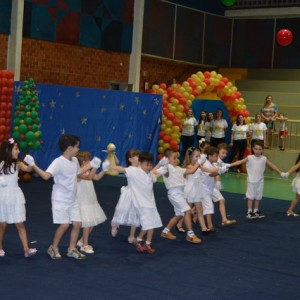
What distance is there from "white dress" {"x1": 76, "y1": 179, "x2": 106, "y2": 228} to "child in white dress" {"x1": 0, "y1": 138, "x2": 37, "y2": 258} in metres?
0.71

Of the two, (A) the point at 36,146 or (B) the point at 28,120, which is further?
(A) the point at 36,146

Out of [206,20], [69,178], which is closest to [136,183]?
[69,178]

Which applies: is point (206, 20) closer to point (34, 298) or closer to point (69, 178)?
point (69, 178)

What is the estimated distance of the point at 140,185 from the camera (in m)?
7.45

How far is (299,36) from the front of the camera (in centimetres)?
2194

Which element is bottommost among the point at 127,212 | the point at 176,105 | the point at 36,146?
the point at 127,212

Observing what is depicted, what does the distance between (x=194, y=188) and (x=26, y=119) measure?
5.83 meters

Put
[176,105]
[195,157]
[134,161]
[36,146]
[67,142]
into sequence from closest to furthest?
[67,142] < [134,161] < [195,157] < [36,146] < [176,105]

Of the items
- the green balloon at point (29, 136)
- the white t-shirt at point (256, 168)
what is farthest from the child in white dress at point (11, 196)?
the green balloon at point (29, 136)

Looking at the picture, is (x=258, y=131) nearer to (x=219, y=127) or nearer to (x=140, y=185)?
(x=219, y=127)

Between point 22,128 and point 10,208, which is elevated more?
point 22,128

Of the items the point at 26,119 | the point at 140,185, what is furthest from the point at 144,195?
the point at 26,119

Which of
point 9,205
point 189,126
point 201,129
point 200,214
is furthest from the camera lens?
point 201,129

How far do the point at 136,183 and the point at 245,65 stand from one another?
16290 millimetres
